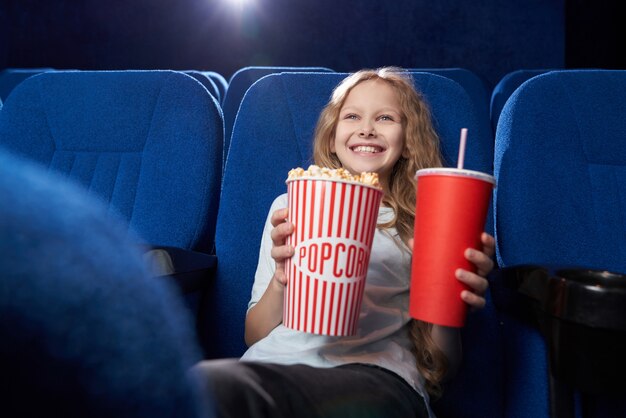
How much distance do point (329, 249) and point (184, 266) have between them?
1.18 feet

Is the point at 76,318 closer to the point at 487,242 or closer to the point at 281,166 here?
the point at 487,242

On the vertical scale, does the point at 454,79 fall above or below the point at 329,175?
above

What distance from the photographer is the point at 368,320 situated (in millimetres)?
969

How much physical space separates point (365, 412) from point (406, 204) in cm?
45

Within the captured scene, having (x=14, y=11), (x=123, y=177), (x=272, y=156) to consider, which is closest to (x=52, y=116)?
(x=123, y=177)

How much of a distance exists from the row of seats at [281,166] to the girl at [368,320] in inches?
2.5

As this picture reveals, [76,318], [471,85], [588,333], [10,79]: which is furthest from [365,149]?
[10,79]

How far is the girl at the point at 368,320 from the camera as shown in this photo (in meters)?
0.71

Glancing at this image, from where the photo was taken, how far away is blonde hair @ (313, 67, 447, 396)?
3.56 ft

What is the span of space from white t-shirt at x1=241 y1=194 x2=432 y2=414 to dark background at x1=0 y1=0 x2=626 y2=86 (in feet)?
10.8

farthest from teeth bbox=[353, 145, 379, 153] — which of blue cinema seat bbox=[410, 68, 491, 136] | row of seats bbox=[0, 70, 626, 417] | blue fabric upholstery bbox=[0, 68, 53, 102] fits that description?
blue fabric upholstery bbox=[0, 68, 53, 102]

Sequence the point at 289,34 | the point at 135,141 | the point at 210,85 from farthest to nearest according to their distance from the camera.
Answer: the point at 289,34 → the point at 210,85 → the point at 135,141

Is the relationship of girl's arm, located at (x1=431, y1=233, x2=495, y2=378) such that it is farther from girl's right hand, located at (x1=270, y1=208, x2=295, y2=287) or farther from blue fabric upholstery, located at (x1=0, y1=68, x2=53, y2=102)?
blue fabric upholstery, located at (x1=0, y1=68, x2=53, y2=102)

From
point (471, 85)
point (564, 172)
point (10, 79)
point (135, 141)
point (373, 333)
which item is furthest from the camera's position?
point (10, 79)
